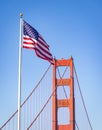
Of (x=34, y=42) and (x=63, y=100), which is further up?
(x=34, y=42)

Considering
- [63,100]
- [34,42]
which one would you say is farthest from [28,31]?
[63,100]

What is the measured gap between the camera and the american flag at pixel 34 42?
44.0 ft

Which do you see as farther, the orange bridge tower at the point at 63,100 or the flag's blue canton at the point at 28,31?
the orange bridge tower at the point at 63,100

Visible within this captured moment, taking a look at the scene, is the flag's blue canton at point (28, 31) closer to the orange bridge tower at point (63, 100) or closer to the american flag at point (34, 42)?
the american flag at point (34, 42)

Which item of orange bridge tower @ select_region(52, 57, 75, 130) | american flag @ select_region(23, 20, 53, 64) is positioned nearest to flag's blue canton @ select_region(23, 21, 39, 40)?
american flag @ select_region(23, 20, 53, 64)

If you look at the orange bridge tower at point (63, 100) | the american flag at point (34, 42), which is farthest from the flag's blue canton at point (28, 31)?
the orange bridge tower at point (63, 100)

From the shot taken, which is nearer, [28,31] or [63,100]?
[28,31]

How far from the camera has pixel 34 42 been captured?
45.0ft

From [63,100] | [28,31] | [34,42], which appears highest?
[28,31]

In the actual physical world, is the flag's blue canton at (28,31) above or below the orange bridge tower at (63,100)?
above

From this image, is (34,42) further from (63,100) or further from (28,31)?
(63,100)

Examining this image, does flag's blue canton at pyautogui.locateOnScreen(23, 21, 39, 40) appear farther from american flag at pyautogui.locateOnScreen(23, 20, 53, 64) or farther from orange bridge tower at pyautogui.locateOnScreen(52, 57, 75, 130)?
orange bridge tower at pyautogui.locateOnScreen(52, 57, 75, 130)

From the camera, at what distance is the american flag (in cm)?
1341

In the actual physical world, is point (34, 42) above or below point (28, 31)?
below
